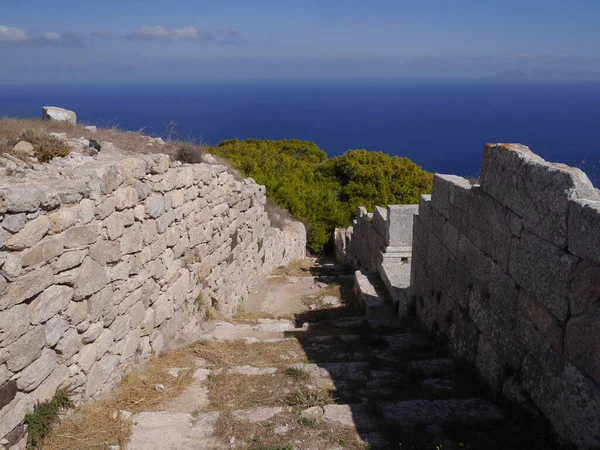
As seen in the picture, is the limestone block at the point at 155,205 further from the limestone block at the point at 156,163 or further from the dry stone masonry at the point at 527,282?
the dry stone masonry at the point at 527,282

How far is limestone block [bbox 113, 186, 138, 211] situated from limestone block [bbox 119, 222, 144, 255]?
0.23m

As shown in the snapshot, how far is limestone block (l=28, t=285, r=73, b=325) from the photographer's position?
3682 mm

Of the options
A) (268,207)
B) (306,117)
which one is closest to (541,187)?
(268,207)

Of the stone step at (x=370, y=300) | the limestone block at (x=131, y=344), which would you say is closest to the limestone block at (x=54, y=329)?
the limestone block at (x=131, y=344)

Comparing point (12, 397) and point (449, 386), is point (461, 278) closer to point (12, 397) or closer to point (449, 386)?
point (449, 386)

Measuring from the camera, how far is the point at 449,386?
4.73 m

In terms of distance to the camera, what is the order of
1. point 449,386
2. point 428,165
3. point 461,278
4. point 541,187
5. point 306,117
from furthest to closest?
point 306,117, point 428,165, point 461,278, point 449,386, point 541,187

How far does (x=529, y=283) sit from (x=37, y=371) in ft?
11.8

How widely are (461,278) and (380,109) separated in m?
174

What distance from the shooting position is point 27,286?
3.57m

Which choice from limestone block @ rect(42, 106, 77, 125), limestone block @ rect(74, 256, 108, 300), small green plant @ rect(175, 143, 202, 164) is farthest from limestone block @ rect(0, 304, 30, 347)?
limestone block @ rect(42, 106, 77, 125)

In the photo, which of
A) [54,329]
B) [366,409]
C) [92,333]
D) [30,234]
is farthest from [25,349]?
[366,409]

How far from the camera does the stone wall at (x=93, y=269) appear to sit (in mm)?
3488

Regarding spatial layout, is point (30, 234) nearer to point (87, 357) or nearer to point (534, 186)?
point (87, 357)
